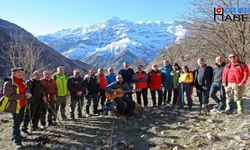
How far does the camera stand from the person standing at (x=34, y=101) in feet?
45.7

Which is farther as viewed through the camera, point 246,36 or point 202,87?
point 246,36

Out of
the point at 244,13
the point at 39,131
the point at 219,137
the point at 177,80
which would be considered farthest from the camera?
the point at 244,13

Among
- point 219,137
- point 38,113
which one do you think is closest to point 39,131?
point 38,113

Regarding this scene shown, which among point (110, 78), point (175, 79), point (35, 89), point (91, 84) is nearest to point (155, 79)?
point (175, 79)

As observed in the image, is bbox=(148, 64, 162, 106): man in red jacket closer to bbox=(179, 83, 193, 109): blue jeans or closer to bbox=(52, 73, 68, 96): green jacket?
bbox=(179, 83, 193, 109): blue jeans

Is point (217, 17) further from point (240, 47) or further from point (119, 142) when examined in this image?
point (119, 142)

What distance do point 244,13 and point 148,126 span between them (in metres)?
11.7

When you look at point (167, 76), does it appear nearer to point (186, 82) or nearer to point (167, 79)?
point (167, 79)

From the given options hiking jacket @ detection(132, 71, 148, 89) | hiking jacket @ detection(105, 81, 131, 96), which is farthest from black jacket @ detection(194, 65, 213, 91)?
hiking jacket @ detection(105, 81, 131, 96)

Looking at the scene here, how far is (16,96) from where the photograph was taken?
38.5 ft

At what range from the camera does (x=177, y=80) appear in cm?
1761

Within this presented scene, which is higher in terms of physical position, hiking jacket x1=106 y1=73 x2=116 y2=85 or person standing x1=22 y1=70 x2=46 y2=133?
hiking jacket x1=106 y1=73 x2=116 y2=85

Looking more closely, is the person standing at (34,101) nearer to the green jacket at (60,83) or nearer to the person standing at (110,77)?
the green jacket at (60,83)

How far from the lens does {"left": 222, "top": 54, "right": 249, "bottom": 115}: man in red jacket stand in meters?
14.0
